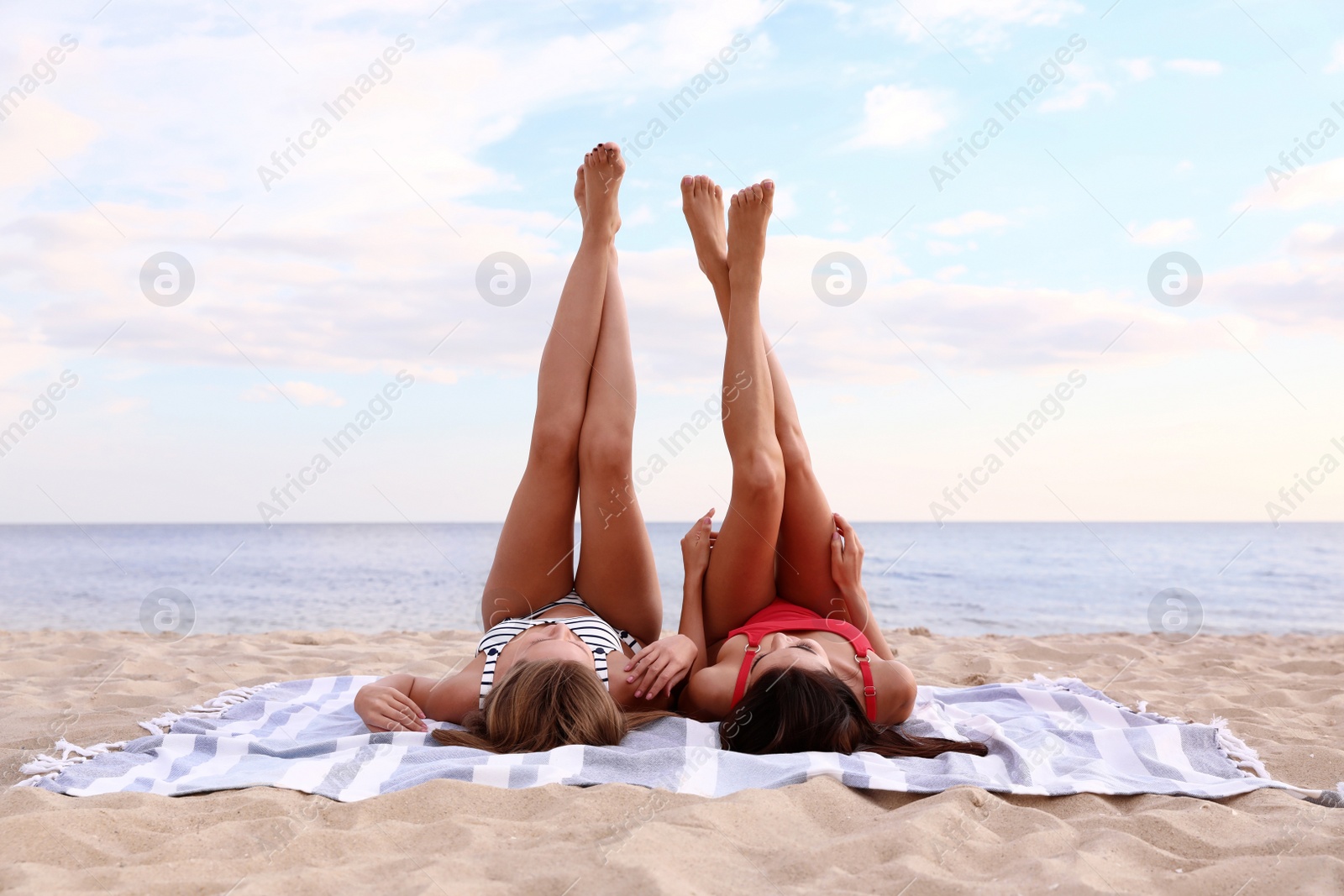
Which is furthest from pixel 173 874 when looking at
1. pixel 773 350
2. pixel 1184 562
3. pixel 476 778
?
pixel 1184 562

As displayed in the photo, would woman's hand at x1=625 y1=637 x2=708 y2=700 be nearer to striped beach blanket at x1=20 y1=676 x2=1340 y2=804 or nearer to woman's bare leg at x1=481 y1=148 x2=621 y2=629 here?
striped beach blanket at x1=20 y1=676 x2=1340 y2=804

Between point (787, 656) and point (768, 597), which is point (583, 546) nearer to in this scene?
point (768, 597)

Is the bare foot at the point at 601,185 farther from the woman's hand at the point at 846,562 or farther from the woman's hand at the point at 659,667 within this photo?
the woman's hand at the point at 659,667

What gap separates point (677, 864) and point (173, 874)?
3.39 ft

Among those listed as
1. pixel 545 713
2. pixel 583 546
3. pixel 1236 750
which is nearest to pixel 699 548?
pixel 583 546

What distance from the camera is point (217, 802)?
2232mm

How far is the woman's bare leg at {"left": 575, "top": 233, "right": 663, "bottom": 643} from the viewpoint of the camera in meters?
3.21

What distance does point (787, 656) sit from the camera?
2.83 m

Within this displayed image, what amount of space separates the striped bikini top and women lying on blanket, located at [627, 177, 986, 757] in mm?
159

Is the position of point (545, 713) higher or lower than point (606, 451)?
lower

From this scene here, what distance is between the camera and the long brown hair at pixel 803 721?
2.72m

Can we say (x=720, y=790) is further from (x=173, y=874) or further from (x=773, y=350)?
(x=773, y=350)

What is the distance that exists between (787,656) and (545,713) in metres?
0.81

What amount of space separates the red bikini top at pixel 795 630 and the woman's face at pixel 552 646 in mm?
545
